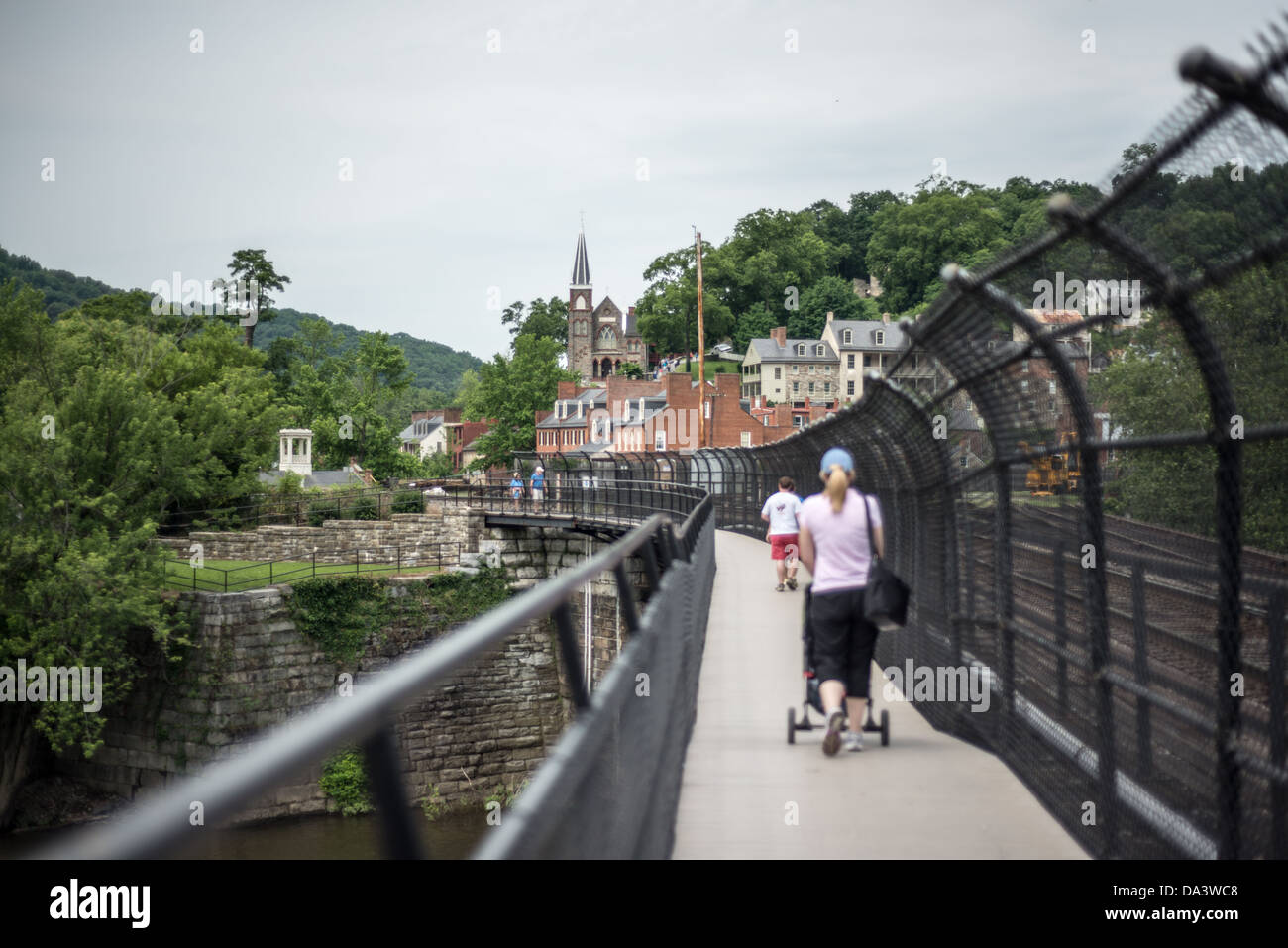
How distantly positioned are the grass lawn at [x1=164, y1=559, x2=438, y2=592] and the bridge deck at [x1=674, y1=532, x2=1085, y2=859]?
2605cm

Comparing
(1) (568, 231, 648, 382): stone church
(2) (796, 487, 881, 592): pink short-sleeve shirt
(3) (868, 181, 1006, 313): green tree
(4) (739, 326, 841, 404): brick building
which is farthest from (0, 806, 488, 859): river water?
(1) (568, 231, 648, 382): stone church

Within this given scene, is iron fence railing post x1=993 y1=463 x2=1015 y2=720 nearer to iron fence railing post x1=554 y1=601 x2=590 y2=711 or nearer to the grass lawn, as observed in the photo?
iron fence railing post x1=554 y1=601 x2=590 y2=711

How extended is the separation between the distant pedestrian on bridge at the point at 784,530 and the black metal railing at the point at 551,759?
1019 centimetres

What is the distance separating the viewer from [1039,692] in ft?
20.9

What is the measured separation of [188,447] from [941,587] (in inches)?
1249

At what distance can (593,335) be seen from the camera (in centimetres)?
17675

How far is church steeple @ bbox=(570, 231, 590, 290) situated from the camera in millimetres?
176750

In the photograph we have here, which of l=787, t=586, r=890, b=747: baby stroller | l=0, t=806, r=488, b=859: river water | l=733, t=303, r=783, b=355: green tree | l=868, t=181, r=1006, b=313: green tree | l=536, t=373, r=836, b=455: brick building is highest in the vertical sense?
l=868, t=181, r=1006, b=313: green tree

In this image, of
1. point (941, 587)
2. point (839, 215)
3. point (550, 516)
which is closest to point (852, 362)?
point (839, 215)

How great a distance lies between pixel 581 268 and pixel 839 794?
572 feet

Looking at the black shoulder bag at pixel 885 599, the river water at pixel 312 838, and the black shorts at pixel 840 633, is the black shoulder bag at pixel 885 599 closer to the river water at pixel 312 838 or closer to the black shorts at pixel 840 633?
the black shorts at pixel 840 633

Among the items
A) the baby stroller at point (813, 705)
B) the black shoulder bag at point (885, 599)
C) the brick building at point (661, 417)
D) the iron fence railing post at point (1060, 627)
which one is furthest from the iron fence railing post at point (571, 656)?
the brick building at point (661, 417)

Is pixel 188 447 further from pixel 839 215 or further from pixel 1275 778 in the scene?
pixel 839 215
